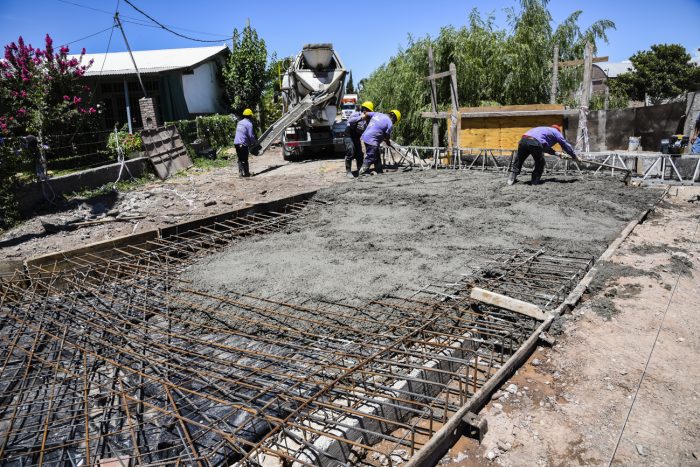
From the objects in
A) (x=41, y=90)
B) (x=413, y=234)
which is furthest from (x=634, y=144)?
(x=41, y=90)

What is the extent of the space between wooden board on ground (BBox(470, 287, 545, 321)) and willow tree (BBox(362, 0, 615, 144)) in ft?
32.6

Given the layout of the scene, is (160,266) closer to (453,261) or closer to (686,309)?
(453,261)

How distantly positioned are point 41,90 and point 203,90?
766 cm

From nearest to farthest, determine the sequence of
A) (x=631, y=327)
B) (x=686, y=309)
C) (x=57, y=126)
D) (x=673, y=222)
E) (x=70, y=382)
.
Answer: (x=70, y=382), (x=631, y=327), (x=686, y=309), (x=673, y=222), (x=57, y=126)

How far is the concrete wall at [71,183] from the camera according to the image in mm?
7742

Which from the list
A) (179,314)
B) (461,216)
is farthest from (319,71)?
(179,314)

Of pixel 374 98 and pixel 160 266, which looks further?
pixel 374 98

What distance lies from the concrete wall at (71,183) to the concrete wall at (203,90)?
6369 mm

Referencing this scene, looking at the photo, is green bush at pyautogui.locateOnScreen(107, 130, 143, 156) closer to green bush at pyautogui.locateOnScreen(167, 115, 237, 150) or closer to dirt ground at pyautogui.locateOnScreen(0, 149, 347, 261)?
dirt ground at pyautogui.locateOnScreen(0, 149, 347, 261)

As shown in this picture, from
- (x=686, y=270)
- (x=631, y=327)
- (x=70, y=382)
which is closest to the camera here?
(x=70, y=382)

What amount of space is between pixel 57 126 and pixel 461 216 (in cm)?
925

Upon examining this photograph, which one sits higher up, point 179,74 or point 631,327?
point 179,74

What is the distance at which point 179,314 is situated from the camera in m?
3.70

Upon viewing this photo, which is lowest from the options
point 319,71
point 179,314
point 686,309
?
point 686,309
